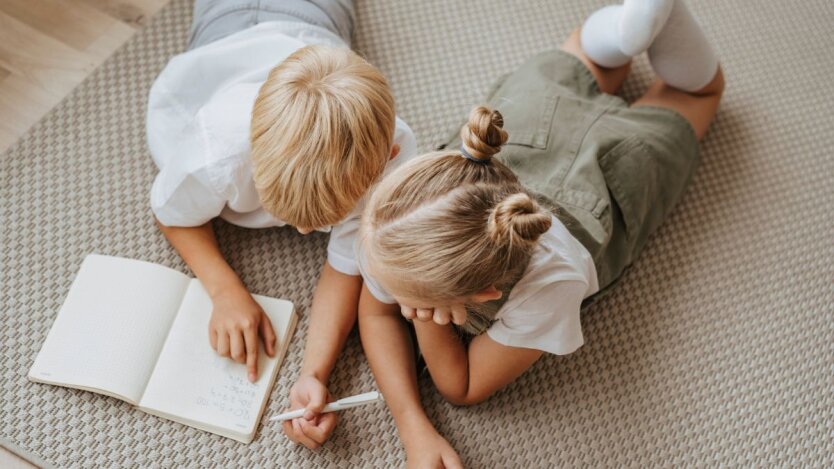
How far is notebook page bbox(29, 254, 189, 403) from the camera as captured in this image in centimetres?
80

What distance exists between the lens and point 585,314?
92cm

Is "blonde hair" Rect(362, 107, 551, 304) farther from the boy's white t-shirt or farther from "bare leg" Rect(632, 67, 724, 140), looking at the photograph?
"bare leg" Rect(632, 67, 724, 140)

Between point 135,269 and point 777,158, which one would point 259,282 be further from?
point 777,158

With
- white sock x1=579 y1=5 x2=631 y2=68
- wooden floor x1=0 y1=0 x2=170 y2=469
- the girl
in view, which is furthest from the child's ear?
wooden floor x1=0 y1=0 x2=170 y2=469

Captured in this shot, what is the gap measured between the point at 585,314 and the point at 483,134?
1.43 ft

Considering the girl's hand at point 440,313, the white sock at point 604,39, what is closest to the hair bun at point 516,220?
A: the girl's hand at point 440,313

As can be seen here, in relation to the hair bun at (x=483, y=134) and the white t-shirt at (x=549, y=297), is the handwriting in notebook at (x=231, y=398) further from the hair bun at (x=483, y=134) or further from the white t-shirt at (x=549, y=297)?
the hair bun at (x=483, y=134)

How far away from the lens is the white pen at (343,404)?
0.78 metres

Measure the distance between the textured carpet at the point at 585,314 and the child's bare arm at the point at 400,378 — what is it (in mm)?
37

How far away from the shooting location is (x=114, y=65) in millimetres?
1006

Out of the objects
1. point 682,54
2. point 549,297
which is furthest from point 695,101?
point 549,297

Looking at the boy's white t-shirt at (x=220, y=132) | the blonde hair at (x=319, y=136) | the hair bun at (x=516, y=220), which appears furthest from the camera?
the boy's white t-shirt at (x=220, y=132)

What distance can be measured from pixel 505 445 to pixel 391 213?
0.40 metres

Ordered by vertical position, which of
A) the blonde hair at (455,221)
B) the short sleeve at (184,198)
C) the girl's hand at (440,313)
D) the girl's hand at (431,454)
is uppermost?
the blonde hair at (455,221)
